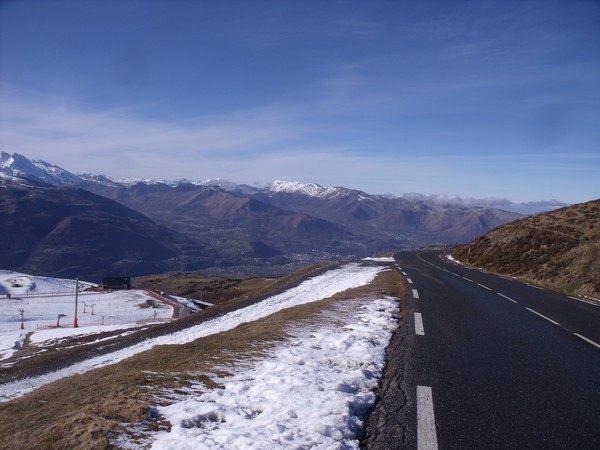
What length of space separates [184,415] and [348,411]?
7.52 feet

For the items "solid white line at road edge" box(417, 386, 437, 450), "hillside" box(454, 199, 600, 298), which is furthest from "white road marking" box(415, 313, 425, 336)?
"hillside" box(454, 199, 600, 298)

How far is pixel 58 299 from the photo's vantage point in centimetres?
7000

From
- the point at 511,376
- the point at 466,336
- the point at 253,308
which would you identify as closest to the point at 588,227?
the point at 253,308

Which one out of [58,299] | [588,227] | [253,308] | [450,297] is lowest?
[58,299]

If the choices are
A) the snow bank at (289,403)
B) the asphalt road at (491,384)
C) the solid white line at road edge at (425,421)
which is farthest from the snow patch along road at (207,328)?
the solid white line at road edge at (425,421)

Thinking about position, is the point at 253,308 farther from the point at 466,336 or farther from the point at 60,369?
the point at 466,336

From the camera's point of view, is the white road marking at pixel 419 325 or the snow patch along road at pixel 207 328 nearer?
the white road marking at pixel 419 325

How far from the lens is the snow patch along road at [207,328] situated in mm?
18734

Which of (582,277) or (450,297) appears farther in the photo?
(582,277)

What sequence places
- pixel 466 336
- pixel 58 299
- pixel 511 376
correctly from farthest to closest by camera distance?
pixel 58 299
pixel 466 336
pixel 511 376

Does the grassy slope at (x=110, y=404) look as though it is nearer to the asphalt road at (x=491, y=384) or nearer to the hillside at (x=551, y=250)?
the asphalt road at (x=491, y=384)

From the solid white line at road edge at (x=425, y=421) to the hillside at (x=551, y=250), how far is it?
72.3ft

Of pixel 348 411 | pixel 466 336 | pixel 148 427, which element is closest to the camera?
pixel 148 427

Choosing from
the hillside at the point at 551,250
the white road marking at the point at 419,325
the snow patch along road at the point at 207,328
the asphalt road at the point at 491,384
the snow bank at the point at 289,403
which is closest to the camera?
the snow bank at the point at 289,403
